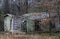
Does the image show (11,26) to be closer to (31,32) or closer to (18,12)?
(31,32)

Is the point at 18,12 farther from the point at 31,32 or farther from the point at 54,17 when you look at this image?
the point at 54,17

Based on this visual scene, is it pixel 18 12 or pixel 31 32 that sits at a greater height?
pixel 18 12

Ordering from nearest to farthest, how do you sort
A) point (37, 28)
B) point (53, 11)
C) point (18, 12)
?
point (53, 11) → point (37, 28) → point (18, 12)

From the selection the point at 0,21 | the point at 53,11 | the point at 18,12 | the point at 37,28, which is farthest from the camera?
the point at 18,12

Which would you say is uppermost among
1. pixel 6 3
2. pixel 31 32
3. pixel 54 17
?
pixel 6 3

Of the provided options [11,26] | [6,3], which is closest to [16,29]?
[11,26]

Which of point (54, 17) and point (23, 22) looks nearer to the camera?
point (54, 17)

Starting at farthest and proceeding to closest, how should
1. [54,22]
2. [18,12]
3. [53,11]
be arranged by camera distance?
1. [18,12]
2. [54,22]
3. [53,11]

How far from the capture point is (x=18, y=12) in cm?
2245

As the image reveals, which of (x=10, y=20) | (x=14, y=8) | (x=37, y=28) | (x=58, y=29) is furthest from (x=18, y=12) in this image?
(x=58, y=29)

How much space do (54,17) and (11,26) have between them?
16.0 feet

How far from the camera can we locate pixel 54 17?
53.2 ft

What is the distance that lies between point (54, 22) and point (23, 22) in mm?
3280

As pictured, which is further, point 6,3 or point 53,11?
point 6,3
